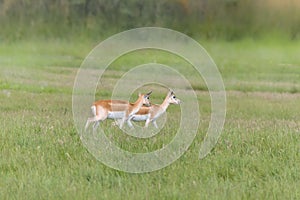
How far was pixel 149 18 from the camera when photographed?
10.0 meters

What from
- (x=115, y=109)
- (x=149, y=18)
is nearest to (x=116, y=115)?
(x=115, y=109)

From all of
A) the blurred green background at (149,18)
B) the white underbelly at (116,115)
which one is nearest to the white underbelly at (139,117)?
the white underbelly at (116,115)

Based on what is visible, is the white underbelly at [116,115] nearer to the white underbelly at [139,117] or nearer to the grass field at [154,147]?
the white underbelly at [139,117]

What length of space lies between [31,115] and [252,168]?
3.00 metres

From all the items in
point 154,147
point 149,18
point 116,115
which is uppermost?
point 149,18

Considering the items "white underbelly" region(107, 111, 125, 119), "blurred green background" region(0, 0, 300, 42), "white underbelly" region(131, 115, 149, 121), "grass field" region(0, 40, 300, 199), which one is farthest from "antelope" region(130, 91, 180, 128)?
"blurred green background" region(0, 0, 300, 42)

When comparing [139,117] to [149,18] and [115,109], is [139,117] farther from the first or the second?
[149,18]

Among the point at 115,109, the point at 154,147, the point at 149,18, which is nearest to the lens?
the point at 115,109

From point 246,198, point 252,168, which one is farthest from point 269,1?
point 246,198

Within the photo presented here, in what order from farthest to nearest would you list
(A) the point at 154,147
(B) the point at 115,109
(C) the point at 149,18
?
(C) the point at 149,18 → (A) the point at 154,147 → (B) the point at 115,109

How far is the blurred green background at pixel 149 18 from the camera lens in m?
8.69

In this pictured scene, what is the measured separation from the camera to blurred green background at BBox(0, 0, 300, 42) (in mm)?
8688

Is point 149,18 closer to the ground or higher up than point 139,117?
higher up

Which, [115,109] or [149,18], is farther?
[149,18]
